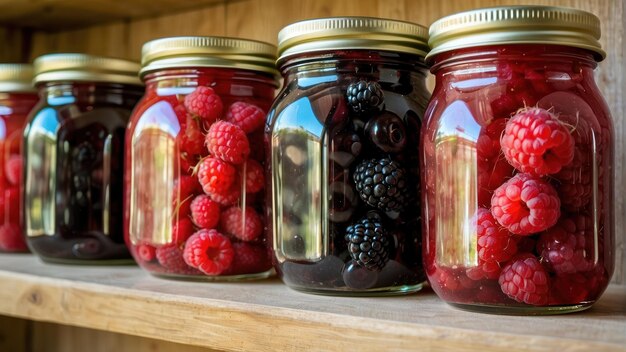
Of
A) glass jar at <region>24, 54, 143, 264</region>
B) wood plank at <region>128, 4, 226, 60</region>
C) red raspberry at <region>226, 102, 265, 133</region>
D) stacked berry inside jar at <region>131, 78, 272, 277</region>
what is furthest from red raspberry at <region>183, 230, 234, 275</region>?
wood plank at <region>128, 4, 226, 60</region>

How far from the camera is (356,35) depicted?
0.69 meters

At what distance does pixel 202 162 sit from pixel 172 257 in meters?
0.11

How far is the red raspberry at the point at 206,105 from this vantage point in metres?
0.78

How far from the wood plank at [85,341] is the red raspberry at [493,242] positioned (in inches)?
24.1

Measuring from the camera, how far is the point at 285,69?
0.77 meters

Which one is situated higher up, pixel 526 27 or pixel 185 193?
pixel 526 27

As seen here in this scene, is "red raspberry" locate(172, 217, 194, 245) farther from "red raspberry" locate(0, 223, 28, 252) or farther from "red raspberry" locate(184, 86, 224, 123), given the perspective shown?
"red raspberry" locate(0, 223, 28, 252)

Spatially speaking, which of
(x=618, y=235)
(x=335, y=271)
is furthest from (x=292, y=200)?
(x=618, y=235)

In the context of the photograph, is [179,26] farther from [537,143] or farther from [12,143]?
[537,143]

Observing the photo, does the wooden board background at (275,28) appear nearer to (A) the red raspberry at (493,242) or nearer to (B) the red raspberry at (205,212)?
(A) the red raspberry at (493,242)

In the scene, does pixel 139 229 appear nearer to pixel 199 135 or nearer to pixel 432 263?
pixel 199 135

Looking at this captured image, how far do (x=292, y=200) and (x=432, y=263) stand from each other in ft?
0.48

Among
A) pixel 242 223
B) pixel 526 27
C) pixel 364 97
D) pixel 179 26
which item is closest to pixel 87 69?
pixel 179 26

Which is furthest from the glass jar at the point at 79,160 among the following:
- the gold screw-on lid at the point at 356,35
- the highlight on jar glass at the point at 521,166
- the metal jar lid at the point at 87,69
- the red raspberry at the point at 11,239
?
the highlight on jar glass at the point at 521,166
